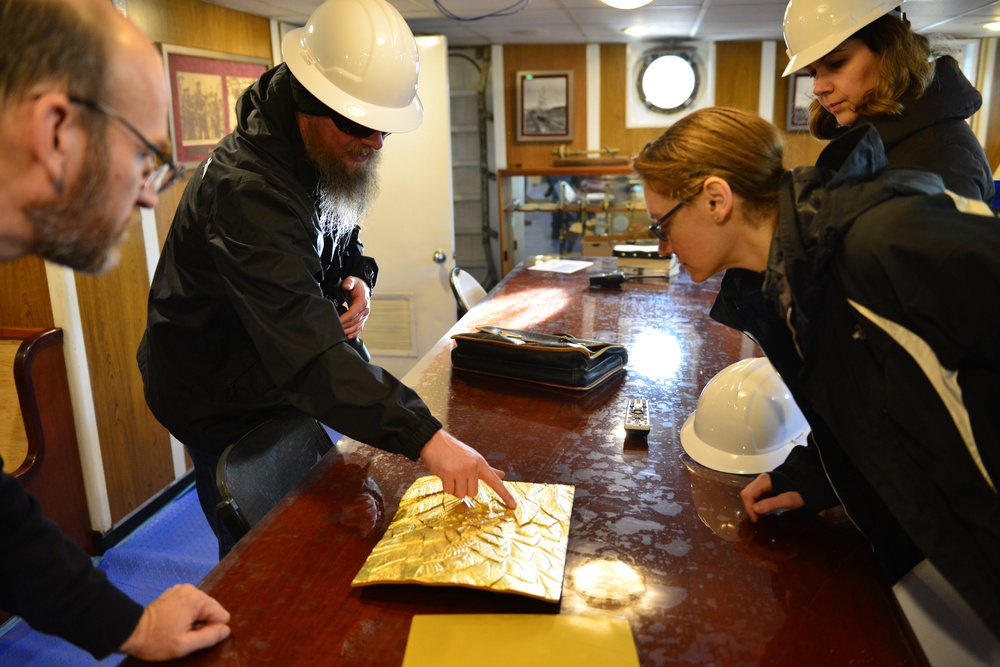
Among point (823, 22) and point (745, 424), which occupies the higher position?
point (823, 22)

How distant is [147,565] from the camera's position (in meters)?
3.15

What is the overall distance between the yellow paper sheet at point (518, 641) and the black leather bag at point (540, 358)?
3.35 feet

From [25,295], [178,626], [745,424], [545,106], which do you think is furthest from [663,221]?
[545,106]

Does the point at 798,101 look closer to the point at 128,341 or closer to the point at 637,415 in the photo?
the point at 637,415

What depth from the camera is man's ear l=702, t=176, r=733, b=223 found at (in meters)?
1.38

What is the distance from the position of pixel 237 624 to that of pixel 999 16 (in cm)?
530

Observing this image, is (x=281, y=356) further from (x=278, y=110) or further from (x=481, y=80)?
(x=481, y=80)

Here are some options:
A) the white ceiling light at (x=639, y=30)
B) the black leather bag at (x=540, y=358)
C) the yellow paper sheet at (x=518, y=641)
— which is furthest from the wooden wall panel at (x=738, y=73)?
the yellow paper sheet at (x=518, y=641)

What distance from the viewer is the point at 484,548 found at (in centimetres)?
127

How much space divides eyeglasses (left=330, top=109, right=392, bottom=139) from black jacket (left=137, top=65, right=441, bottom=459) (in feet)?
0.39

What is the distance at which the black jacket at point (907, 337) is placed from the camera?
986 mm

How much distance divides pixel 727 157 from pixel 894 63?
3.14 feet

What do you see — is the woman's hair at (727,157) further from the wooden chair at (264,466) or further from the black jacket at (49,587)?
the black jacket at (49,587)

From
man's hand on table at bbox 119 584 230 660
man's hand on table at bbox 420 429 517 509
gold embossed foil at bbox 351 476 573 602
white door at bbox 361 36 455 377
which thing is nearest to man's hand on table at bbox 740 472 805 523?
gold embossed foil at bbox 351 476 573 602
